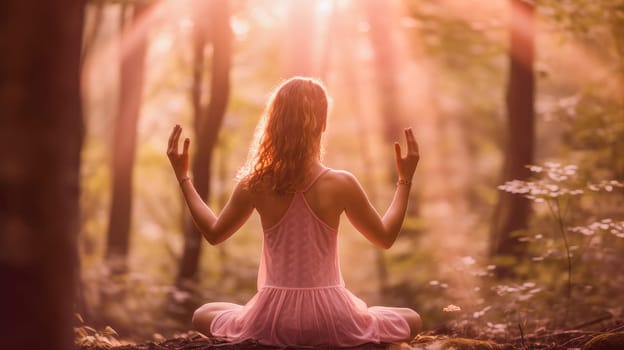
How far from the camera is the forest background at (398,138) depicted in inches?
290

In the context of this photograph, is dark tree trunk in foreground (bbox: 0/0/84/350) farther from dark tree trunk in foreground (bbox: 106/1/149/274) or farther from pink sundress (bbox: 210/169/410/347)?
dark tree trunk in foreground (bbox: 106/1/149/274)

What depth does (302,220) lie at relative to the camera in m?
4.30

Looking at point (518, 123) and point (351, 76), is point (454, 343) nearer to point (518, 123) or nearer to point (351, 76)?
point (518, 123)

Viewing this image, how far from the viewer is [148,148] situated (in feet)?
66.5

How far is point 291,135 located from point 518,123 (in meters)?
4.74

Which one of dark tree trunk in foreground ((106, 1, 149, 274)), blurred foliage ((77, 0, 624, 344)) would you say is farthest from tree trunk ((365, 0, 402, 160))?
dark tree trunk in foreground ((106, 1, 149, 274))

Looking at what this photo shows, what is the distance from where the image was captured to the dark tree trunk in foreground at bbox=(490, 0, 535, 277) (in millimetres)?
7791

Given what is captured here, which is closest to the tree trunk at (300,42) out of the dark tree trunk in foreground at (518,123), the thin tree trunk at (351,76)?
the dark tree trunk in foreground at (518,123)

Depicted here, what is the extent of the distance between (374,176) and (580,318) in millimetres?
11836

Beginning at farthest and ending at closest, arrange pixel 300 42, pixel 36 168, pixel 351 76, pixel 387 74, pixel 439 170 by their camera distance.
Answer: pixel 439 170
pixel 351 76
pixel 387 74
pixel 300 42
pixel 36 168

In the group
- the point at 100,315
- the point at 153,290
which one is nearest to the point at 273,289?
the point at 153,290

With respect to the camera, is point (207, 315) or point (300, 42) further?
point (300, 42)

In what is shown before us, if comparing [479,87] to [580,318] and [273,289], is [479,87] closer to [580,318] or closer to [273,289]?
[580,318]

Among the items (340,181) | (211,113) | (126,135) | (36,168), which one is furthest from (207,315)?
(126,135)
